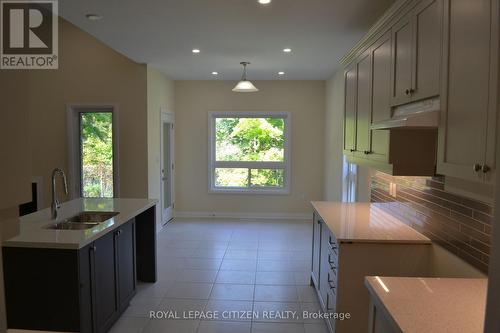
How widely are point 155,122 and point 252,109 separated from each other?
191cm

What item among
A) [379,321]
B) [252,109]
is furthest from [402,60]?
[252,109]

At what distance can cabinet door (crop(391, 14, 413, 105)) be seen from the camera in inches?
83.0

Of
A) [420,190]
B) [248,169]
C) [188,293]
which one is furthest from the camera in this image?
[248,169]

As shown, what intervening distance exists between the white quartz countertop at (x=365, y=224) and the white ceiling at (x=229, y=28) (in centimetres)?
175

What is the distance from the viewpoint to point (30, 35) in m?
3.94

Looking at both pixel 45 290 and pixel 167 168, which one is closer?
pixel 45 290

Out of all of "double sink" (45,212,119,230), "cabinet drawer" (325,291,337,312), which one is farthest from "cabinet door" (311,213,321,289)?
"double sink" (45,212,119,230)

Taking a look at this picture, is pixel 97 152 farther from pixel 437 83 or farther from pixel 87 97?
pixel 437 83

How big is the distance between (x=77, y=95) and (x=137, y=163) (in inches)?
56.3

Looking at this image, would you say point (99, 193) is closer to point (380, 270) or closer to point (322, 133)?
point (322, 133)

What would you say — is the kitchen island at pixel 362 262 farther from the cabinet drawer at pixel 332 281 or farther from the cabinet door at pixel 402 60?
the cabinet door at pixel 402 60

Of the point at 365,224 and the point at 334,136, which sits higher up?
the point at 334,136

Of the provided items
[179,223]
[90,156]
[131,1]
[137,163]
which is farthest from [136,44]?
[179,223]

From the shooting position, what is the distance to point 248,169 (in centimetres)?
691
